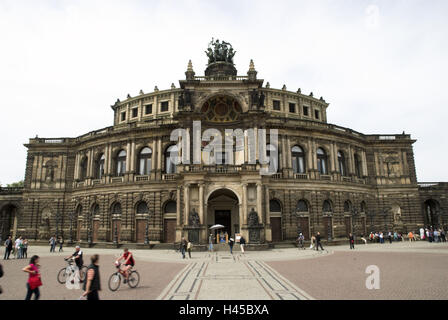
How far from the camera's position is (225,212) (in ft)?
121

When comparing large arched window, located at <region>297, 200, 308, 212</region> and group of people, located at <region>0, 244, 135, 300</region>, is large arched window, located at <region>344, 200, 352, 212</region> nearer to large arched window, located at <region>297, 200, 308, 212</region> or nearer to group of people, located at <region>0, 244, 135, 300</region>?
large arched window, located at <region>297, 200, 308, 212</region>

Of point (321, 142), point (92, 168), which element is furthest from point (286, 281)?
point (92, 168)

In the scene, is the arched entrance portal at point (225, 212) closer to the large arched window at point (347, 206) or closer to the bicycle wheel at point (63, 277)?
the large arched window at point (347, 206)

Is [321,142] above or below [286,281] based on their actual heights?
above

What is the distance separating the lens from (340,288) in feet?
38.6

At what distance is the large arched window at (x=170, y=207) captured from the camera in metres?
36.9

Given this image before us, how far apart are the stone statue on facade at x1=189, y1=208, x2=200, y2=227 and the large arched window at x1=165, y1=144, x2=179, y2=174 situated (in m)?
9.17

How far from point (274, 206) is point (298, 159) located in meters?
7.76

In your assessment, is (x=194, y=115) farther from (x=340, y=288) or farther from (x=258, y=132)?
(x=340, y=288)

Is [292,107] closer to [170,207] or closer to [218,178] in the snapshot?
[218,178]

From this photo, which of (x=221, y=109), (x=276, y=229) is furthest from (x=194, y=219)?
(x=221, y=109)

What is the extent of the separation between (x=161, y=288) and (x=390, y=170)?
44.4m

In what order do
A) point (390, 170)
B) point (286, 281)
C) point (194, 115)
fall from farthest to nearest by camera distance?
point (390, 170) < point (194, 115) < point (286, 281)

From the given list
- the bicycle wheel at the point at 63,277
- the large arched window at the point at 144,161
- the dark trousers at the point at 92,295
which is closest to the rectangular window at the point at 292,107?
the large arched window at the point at 144,161
